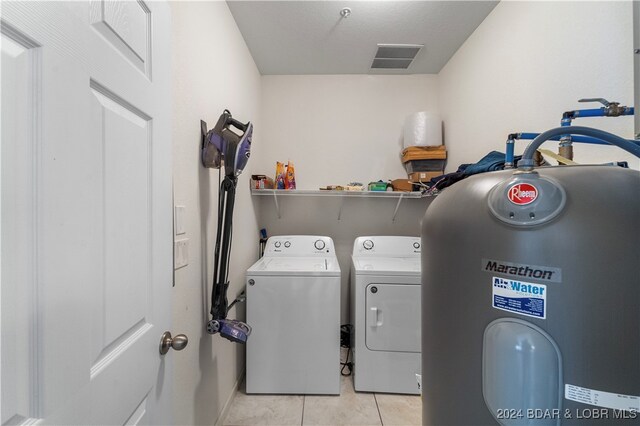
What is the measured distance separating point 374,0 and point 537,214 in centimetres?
180

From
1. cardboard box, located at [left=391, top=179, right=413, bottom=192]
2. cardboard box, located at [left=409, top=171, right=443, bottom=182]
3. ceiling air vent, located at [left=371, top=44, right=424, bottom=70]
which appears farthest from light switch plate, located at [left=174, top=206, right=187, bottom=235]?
ceiling air vent, located at [left=371, top=44, right=424, bottom=70]

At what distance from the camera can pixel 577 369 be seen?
19.9 inches

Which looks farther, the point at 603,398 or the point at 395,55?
the point at 395,55

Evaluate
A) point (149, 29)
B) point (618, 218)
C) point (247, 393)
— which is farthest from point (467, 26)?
point (247, 393)

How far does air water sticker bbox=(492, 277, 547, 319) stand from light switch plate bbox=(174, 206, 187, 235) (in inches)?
44.0

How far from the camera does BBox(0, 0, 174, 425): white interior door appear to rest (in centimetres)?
37

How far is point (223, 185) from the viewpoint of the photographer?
1.32 meters

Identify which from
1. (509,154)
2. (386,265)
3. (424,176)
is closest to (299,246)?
(386,265)

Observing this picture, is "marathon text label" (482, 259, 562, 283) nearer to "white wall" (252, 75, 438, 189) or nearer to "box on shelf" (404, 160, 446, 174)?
"box on shelf" (404, 160, 446, 174)

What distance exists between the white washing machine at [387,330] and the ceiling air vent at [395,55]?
185 centimetres

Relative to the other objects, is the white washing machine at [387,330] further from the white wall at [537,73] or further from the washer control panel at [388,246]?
the white wall at [537,73]

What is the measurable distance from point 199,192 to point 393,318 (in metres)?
1.52

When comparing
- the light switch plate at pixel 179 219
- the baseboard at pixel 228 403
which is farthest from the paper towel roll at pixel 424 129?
the baseboard at pixel 228 403

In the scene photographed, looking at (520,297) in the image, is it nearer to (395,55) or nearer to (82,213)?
(82,213)
